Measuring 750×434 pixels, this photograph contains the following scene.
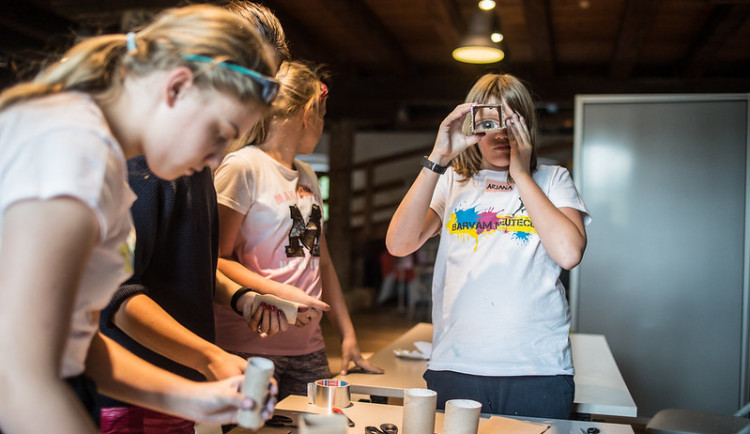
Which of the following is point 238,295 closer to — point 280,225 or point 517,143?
point 280,225

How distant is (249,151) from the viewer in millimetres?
1999

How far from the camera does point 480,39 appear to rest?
4.58m

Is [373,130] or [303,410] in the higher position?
[373,130]

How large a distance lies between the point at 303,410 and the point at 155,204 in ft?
2.04

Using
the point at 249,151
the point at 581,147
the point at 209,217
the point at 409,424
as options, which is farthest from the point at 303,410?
the point at 581,147

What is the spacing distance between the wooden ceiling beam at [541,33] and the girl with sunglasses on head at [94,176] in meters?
3.98

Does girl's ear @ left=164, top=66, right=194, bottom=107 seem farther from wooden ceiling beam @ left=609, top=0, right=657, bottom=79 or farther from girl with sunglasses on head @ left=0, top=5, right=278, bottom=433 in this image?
wooden ceiling beam @ left=609, top=0, right=657, bottom=79

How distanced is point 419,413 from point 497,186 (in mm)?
735

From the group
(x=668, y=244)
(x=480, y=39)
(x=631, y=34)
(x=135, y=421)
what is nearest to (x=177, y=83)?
(x=135, y=421)

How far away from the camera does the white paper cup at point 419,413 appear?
4.53 feet

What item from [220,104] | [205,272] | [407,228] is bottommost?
[205,272]

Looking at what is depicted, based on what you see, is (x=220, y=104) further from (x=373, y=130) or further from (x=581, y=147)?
(x=373, y=130)

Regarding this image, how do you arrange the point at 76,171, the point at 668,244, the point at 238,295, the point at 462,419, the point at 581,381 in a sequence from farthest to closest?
the point at 668,244 → the point at 581,381 → the point at 238,295 → the point at 462,419 → the point at 76,171

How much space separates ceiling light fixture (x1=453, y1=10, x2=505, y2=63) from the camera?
15.0 ft
